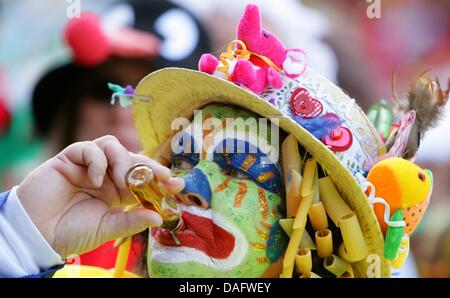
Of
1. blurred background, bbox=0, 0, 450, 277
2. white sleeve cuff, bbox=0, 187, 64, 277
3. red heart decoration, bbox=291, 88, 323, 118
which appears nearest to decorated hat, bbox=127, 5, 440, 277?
red heart decoration, bbox=291, 88, 323, 118

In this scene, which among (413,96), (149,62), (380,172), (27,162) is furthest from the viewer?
(27,162)

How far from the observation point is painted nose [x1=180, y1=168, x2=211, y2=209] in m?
1.39

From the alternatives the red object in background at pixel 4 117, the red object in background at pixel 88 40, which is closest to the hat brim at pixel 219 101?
the red object in background at pixel 88 40

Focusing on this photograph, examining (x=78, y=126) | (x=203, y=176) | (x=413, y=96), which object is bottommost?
(x=78, y=126)

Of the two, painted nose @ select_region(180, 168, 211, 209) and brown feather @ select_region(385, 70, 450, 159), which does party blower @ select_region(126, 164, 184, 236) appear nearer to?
Result: painted nose @ select_region(180, 168, 211, 209)

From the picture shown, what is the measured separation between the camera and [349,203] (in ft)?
4.74

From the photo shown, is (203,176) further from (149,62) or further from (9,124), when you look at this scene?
(9,124)

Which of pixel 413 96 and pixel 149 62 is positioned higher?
pixel 413 96

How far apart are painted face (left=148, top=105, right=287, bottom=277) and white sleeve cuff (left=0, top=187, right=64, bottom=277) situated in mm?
262

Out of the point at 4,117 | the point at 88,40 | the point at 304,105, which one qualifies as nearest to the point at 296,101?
the point at 304,105

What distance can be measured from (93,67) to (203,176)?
191cm

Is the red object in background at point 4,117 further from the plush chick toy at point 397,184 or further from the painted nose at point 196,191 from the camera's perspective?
the plush chick toy at point 397,184
